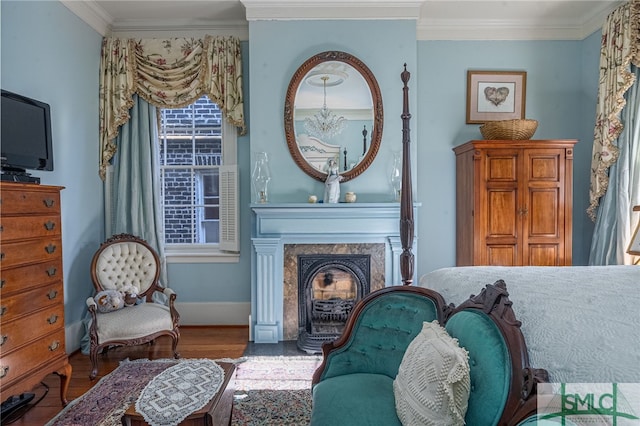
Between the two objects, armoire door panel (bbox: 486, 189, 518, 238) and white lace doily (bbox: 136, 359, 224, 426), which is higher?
armoire door panel (bbox: 486, 189, 518, 238)

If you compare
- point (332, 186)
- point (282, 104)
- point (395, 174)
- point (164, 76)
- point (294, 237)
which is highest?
point (164, 76)

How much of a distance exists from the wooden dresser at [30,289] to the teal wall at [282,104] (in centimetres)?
94

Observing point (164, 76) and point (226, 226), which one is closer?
point (164, 76)

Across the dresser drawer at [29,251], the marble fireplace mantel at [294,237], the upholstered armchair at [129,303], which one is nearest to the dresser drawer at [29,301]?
the dresser drawer at [29,251]

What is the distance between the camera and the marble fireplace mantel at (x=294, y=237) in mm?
3602

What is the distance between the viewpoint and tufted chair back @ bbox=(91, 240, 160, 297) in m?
3.38

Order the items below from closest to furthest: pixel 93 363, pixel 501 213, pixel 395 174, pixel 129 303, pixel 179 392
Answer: pixel 179 392 < pixel 93 363 < pixel 129 303 < pixel 501 213 < pixel 395 174

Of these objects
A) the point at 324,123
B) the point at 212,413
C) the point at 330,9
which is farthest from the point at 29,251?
the point at 330,9

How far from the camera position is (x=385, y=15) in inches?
143

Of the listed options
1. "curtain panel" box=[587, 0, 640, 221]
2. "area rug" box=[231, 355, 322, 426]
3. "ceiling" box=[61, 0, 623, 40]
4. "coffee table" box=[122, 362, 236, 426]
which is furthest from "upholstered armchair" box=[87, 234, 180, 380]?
"curtain panel" box=[587, 0, 640, 221]

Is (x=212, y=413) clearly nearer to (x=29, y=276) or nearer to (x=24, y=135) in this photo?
(x=29, y=276)

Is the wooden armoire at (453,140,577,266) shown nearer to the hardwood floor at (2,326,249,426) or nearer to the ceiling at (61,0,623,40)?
the ceiling at (61,0,623,40)

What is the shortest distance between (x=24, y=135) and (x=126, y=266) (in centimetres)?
137

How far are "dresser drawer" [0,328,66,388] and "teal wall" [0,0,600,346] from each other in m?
1.09
